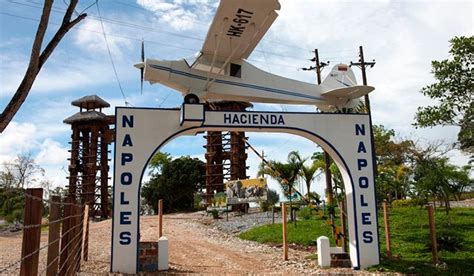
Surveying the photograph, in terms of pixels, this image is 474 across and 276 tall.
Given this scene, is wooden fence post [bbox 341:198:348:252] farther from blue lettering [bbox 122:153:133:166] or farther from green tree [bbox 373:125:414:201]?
green tree [bbox 373:125:414:201]

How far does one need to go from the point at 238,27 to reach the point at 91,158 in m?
27.0

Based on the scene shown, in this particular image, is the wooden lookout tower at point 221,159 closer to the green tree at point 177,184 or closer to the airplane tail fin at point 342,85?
the green tree at point 177,184

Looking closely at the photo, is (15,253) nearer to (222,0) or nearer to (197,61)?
(197,61)

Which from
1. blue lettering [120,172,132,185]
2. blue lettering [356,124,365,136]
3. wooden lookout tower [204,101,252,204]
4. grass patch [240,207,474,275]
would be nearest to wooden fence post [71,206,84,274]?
blue lettering [120,172,132,185]

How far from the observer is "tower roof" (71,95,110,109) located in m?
36.6

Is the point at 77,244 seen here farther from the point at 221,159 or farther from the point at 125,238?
the point at 221,159

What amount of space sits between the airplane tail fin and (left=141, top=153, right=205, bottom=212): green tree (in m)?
25.2

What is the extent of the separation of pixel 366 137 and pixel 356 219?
1.96 m

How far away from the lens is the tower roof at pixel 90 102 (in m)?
36.6

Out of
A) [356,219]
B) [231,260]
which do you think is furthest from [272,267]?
[356,219]

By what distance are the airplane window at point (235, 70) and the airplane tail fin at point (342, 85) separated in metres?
2.35

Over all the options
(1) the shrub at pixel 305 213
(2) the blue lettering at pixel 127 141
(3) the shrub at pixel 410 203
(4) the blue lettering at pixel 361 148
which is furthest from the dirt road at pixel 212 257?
(3) the shrub at pixel 410 203

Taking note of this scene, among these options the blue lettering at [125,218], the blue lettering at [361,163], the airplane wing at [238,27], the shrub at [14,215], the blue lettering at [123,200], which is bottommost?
the blue lettering at [125,218]

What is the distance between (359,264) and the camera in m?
9.78
